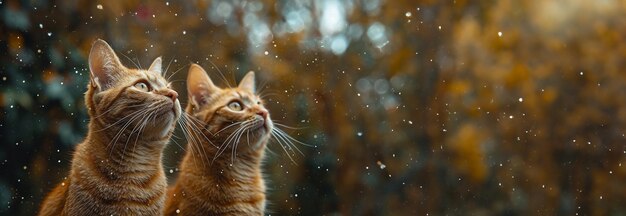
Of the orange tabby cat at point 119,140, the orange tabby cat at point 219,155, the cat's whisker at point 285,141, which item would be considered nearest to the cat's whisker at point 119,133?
the orange tabby cat at point 119,140

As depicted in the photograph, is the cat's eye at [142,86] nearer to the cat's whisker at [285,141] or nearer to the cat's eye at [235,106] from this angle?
the cat's eye at [235,106]

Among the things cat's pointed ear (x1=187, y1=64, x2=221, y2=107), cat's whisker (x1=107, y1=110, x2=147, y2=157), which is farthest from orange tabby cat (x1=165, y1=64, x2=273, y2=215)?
cat's whisker (x1=107, y1=110, x2=147, y2=157)

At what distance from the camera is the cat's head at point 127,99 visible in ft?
2.54

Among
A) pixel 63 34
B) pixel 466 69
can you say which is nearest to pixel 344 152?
pixel 466 69

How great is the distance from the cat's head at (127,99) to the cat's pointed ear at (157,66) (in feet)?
0.13

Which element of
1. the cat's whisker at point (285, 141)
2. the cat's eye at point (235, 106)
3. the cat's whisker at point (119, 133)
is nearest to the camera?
the cat's whisker at point (119, 133)

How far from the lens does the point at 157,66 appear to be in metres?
0.86

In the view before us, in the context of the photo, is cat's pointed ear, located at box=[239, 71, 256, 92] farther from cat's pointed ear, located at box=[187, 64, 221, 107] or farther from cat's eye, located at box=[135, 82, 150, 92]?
cat's eye, located at box=[135, 82, 150, 92]

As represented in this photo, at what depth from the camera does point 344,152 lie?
1192mm

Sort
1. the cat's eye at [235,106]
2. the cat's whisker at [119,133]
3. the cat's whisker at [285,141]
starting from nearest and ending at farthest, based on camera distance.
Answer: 1. the cat's whisker at [119,133]
2. the cat's eye at [235,106]
3. the cat's whisker at [285,141]

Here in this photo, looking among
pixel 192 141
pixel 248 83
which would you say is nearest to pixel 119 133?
pixel 192 141

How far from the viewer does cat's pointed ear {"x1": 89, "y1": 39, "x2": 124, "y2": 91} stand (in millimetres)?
785

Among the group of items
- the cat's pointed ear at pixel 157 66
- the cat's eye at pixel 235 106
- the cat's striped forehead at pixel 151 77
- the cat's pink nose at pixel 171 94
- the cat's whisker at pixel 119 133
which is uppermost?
the cat's eye at pixel 235 106

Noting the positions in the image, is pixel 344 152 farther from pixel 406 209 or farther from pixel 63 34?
pixel 63 34
